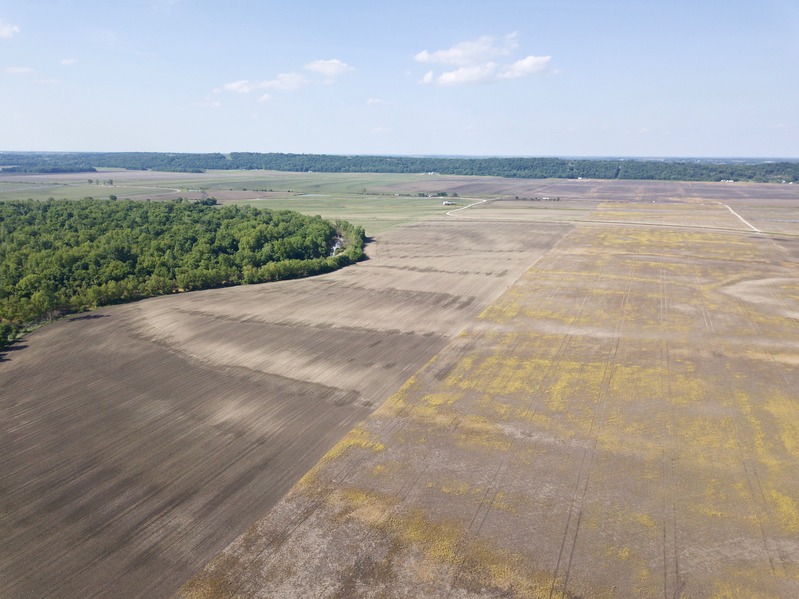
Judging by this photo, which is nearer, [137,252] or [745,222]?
[137,252]

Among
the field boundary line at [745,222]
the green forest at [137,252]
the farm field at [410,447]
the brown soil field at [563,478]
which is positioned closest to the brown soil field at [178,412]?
the farm field at [410,447]

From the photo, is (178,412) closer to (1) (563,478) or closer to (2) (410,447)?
(2) (410,447)

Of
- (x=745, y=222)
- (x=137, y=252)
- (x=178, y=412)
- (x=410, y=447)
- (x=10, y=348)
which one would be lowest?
(x=178, y=412)

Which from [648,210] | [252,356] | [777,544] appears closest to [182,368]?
[252,356]

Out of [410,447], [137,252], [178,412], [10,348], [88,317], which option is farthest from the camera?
[137,252]

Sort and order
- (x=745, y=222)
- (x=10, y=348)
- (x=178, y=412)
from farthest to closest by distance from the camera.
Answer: (x=745, y=222)
(x=10, y=348)
(x=178, y=412)

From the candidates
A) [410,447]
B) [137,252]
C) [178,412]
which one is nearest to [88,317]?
[137,252]

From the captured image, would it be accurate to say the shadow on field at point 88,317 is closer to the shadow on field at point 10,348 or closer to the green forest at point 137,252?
the green forest at point 137,252
